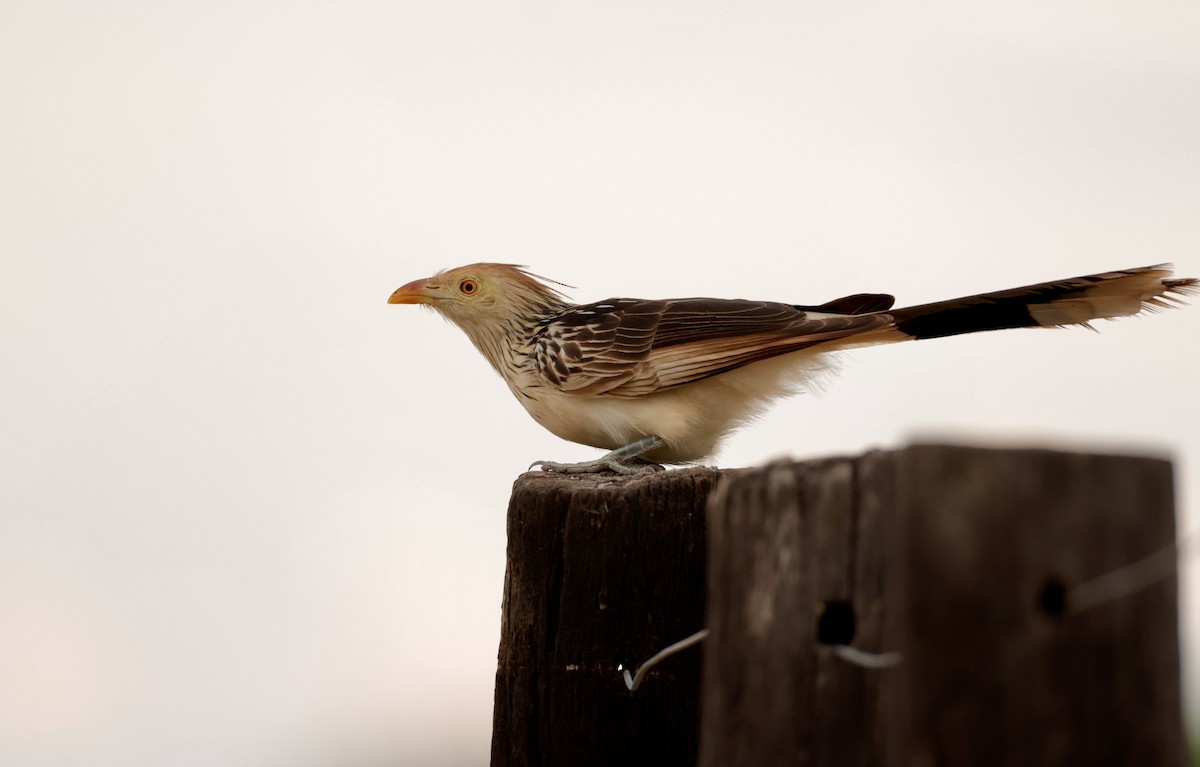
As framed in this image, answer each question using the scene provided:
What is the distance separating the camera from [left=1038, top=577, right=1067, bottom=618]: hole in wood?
65.5 inches

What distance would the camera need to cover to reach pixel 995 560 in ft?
5.39

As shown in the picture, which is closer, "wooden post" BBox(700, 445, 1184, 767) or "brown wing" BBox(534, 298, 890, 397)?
"wooden post" BBox(700, 445, 1184, 767)

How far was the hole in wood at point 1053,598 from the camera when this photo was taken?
1664mm

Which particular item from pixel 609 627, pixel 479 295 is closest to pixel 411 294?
pixel 479 295

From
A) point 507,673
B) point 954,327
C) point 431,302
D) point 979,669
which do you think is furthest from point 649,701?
point 431,302

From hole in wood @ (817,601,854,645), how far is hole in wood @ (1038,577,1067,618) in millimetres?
364

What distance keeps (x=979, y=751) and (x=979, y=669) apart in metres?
0.11

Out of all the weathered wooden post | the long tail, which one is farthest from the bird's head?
the weathered wooden post

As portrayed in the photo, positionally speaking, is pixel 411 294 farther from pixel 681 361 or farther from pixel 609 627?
pixel 609 627

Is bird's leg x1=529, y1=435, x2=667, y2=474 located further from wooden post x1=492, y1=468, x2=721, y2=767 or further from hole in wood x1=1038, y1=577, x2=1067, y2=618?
hole in wood x1=1038, y1=577, x2=1067, y2=618

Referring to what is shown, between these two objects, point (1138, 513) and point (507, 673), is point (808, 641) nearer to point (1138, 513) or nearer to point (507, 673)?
point (1138, 513)

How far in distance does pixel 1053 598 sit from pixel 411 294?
5049 mm

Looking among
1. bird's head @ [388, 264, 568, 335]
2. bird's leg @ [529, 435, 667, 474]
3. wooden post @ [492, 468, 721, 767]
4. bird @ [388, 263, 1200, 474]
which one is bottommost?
wooden post @ [492, 468, 721, 767]

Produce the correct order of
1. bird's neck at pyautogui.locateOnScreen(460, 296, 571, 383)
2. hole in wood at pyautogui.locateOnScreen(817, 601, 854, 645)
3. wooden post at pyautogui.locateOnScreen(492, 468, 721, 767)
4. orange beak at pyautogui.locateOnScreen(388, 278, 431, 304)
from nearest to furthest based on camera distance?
hole in wood at pyautogui.locateOnScreen(817, 601, 854, 645) < wooden post at pyautogui.locateOnScreen(492, 468, 721, 767) < bird's neck at pyautogui.locateOnScreen(460, 296, 571, 383) < orange beak at pyautogui.locateOnScreen(388, 278, 431, 304)
